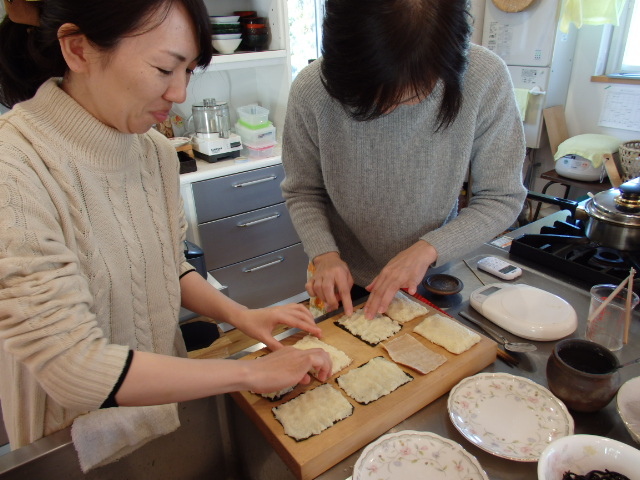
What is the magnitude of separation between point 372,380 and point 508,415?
262mm

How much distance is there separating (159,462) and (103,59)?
0.78m

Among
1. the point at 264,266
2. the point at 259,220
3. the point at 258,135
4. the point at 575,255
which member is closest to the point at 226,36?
the point at 258,135

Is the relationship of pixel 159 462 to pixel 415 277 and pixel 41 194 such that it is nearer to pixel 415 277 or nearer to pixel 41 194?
pixel 41 194

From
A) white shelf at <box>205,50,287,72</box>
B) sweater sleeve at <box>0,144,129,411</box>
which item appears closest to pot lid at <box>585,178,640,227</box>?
sweater sleeve at <box>0,144,129,411</box>

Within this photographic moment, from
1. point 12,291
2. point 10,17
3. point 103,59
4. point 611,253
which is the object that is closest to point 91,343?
point 12,291

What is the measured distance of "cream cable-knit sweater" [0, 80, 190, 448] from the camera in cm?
70

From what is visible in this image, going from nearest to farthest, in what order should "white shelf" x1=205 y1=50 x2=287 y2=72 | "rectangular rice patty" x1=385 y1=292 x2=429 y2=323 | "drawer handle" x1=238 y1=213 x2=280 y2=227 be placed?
"rectangular rice patty" x1=385 y1=292 x2=429 y2=323 → "white shelf" x1=205 y1=50 x2=287 y2=72 → "drawer handle" x1=238 y1=213 x2=280 y2=227

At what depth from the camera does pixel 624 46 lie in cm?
332

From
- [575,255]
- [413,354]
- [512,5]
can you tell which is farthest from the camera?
[512,5]

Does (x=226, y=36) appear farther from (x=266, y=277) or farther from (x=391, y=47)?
(x=391, y=47)

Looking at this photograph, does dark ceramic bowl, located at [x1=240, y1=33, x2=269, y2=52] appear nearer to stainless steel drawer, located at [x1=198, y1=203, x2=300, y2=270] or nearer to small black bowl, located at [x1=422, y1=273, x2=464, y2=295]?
stainless steel drawer, located at [x1=198, y1=203, x2=300, y2=270]

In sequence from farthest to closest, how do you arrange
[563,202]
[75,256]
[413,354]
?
1. [563,202]
2. [413,354]
3. [75,256]

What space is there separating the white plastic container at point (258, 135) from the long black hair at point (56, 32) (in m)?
1.94

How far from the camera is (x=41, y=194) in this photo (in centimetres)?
77
